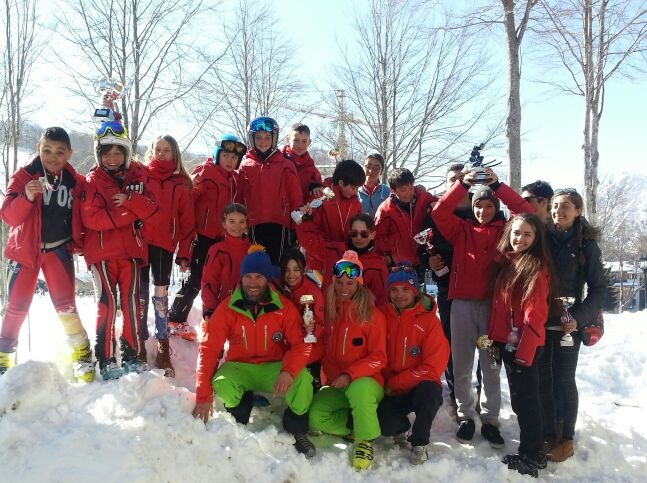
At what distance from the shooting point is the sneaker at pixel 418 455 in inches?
143

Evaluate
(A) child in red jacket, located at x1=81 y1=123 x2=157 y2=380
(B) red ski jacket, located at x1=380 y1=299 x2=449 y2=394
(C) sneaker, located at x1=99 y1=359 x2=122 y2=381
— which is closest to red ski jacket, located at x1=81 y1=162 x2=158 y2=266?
(A) child in red jacket, located at x1=81 y1=123 x2=157 y2=380

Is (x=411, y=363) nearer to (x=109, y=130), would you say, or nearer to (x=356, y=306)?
(x=356, y=306)

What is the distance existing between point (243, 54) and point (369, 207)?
947cm

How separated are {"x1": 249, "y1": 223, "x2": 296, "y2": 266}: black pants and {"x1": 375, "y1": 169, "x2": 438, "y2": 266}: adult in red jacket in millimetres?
1023

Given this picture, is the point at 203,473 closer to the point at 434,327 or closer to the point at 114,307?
the point at 114,307

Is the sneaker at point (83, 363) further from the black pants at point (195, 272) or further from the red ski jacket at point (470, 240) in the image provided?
the red ski jacket at point (470, 240)

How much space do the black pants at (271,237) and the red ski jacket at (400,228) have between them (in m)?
1.02

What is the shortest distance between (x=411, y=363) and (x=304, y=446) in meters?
1.10

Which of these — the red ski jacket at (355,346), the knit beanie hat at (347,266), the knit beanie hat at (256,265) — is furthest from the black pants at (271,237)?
the red ski jacket at (355,346)

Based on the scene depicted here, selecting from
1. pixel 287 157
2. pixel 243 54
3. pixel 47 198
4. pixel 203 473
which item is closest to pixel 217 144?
pixel 287 157

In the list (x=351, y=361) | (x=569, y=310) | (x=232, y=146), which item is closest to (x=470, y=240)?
(x=569, y=310)

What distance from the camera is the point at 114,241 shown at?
396cm

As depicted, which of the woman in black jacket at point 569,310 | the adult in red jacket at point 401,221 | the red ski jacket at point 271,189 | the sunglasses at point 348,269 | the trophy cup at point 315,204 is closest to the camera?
Answer: the woman in black jacket at point 569,310

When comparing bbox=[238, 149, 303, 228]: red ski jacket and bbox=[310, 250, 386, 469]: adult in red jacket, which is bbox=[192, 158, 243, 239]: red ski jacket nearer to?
bbox=[238, 149, 303, 228]: red ski jacket
